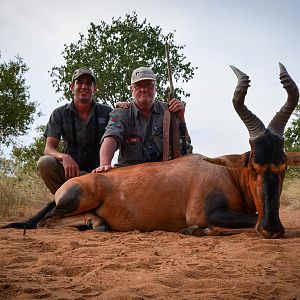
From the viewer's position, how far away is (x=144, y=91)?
291 inches

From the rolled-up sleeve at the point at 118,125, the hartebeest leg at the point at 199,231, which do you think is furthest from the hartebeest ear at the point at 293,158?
the rolled-up sleeve at the point at 118,125

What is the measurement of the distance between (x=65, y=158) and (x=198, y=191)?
233cm

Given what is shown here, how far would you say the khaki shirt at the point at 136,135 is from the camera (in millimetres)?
7156

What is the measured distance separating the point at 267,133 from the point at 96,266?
2.40m

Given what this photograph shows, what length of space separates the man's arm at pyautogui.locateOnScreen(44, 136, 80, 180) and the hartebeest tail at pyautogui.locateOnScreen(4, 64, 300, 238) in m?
0.78

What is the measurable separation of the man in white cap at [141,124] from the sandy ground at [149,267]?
230 centimetres

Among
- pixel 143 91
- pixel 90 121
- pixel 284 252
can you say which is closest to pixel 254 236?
pixel 284 252

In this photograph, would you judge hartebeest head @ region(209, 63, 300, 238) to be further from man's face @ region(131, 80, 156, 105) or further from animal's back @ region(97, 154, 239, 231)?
man's face @ region(131, 80, 156, 105)

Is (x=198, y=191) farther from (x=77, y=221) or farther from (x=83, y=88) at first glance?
(x=83, y=88)

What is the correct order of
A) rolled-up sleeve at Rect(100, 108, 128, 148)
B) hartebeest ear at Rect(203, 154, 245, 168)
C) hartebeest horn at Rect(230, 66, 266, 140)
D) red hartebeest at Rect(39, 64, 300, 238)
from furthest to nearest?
rolled-up sleeve at Rect(100, 108, 128, 148) < hartebeest ear at Rect(203, 154, 245, 168) < hartebeest horn at Rect(230, 66, 266, 140) < red hartebeest at Rect(39, 64, 300, 238)

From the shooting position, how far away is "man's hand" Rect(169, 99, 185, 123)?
23.5 ft

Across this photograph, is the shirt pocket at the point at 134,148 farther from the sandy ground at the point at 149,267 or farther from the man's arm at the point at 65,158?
the sandy ground at the point at 149,267

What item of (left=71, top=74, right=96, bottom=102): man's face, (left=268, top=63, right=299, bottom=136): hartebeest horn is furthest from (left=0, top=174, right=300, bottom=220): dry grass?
(left=268, top=63, right=299, bottom=136): hartebeest horn

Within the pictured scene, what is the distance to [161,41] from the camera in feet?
65.2
